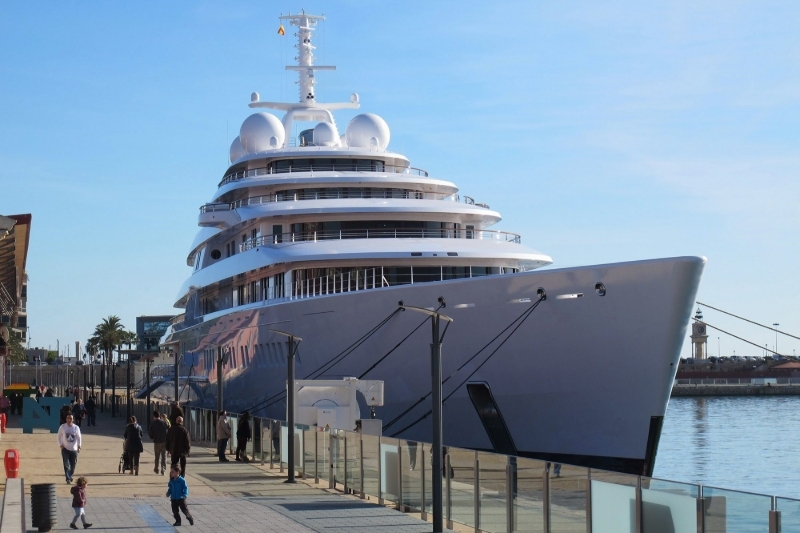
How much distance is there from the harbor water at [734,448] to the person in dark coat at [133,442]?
16.1 m

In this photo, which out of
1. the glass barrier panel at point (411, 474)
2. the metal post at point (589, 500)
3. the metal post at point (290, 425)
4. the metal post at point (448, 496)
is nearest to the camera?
the metal post at point (589, 500)

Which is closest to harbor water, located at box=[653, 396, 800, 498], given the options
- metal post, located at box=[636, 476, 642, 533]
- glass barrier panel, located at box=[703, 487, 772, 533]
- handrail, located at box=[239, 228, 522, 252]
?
handrail, located at box=[239, 228, 522, 252]

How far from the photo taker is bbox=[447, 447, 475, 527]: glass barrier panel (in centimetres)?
1497

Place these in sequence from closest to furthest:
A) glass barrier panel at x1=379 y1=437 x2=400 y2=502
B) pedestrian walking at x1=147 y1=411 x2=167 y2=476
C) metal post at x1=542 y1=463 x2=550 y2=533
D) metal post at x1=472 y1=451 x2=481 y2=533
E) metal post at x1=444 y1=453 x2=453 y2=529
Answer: metal post at x1=542 y1=463 x2=550 y2=533, metal post at x1=472 y1=451 x2=481 y2=533, metal post at x1=444 y1=453 x2=453 y2=529, glass barrier panel at x1=379 y1=437 x2=400 y2=502, pedestrian walking at x1=147 y1=411 x2=167 y2=476

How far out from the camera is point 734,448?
46906 mm

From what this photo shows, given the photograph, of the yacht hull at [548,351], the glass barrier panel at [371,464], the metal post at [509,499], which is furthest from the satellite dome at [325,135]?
the metal post at [509,499]

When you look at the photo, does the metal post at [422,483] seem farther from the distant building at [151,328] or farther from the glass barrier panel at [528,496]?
the distant building at [151,328]

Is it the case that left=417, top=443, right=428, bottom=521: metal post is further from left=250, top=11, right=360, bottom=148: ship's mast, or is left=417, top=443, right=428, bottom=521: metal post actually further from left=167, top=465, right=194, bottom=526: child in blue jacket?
left=250, top=11, right=360, bottom=148: ship's mast

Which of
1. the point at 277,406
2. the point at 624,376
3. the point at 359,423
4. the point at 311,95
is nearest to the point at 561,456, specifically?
the point at 624,376

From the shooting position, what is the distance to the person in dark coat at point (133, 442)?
22.5m

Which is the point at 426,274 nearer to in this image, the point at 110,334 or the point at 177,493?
the point at 177,493

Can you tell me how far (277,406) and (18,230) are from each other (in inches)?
343

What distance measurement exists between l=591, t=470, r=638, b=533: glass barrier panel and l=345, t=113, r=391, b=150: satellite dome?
30.2 metres

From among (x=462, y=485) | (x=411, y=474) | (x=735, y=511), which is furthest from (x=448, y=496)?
(x=735, y=511)
